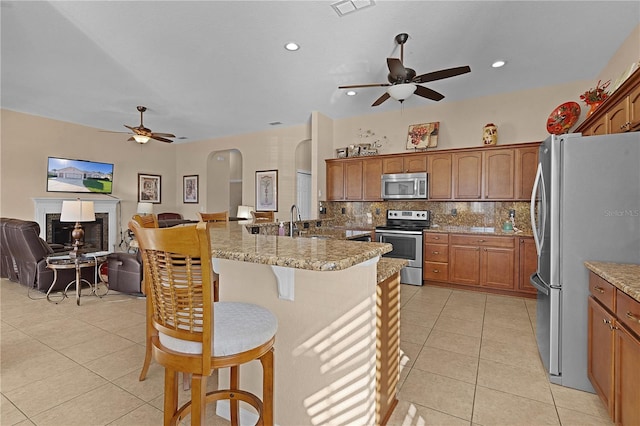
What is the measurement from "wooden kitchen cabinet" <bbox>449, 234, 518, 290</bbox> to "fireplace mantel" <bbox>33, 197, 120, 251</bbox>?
7.03 metres

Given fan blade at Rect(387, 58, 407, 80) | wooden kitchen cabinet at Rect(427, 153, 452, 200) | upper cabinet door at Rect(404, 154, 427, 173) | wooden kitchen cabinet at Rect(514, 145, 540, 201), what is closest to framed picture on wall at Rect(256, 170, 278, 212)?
upper cabinet door at Rect(404, 154, 427, 173)

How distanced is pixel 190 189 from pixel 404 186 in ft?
18.8

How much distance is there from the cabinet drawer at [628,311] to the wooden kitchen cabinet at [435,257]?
299 cm

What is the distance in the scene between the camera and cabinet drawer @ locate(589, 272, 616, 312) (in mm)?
1591

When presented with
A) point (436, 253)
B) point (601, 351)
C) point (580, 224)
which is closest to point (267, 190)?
point (436, 253)

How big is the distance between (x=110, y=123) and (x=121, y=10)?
4419 millimetres

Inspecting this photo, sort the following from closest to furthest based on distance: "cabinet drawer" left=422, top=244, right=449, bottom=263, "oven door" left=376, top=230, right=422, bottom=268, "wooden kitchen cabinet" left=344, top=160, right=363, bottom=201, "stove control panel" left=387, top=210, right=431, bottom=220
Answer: "cabinet drawer" left=422, top=244, right=449, bottom=263
"oven door" left=376, top=230, right=422, bottom=268
"stove control panel" left=387, top=210, right=431, bottom=220
"wooden kitchen cabinet" left=344, top=160, right=363, bottom=201

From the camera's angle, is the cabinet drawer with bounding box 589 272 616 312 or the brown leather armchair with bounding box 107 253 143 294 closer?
the cabinet drawer with bounding box 589 272 616 312

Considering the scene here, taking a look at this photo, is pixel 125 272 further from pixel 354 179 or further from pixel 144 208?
pixel 354 179

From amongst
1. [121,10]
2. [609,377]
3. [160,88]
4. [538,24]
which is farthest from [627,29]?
[160,88]

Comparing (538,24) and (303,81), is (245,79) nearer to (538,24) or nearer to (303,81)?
(303,81)

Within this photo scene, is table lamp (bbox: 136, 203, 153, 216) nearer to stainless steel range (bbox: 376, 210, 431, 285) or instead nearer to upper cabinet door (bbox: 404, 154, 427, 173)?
stainless steel range (bbox: 376, 210, 431, 285)

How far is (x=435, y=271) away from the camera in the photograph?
457 cm

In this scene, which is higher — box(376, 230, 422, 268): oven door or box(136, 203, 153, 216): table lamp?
box(136, 203, 153, 216): table lamp
